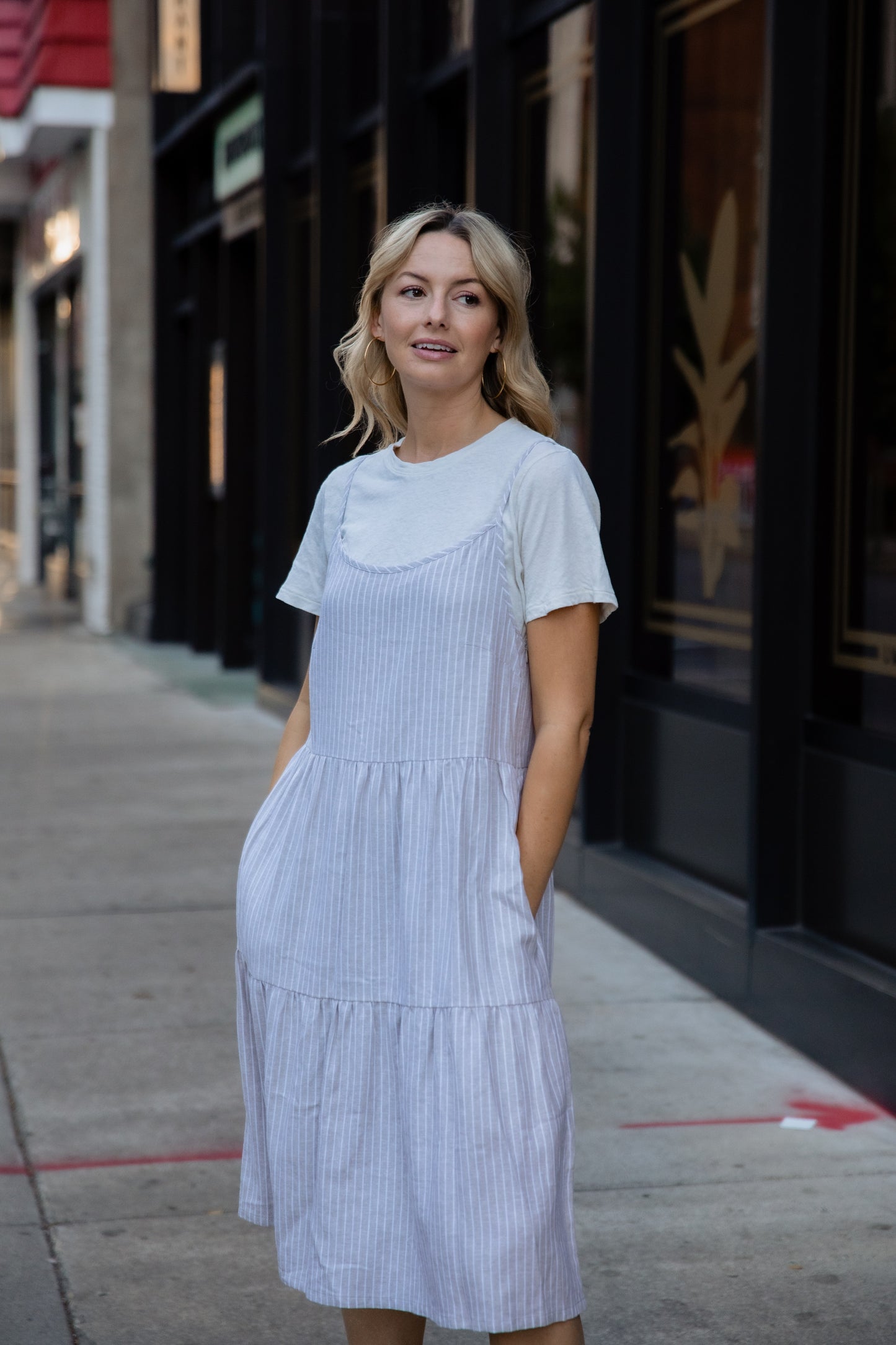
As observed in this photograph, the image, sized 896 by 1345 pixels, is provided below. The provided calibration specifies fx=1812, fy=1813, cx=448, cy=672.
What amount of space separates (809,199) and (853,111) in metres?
0.26

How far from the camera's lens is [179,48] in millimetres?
14961

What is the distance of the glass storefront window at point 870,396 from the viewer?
486 cm

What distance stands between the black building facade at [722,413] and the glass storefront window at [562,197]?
17 millimetres

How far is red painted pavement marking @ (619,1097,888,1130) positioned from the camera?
4.34m

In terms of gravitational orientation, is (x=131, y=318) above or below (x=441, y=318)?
above

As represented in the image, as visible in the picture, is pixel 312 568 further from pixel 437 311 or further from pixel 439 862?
pixel 439 862

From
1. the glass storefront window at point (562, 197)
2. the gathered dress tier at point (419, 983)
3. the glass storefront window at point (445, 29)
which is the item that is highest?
the glass storefront window at point (445, 29)

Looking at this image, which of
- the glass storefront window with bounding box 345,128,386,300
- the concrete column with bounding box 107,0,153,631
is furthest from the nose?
the concrete column with bounding box 107,0,153,631

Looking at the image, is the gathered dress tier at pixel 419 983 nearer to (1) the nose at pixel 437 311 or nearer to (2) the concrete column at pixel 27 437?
(1) the nose at pixel 437 311

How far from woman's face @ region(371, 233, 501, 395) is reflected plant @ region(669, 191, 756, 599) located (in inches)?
127

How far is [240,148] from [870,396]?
28.0 ft

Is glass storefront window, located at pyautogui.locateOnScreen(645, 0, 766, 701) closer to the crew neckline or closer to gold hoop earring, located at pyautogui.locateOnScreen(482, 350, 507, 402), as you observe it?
gold hoop earring, located at pyautogui.locateOnScreen(482, 350, 507, 402)

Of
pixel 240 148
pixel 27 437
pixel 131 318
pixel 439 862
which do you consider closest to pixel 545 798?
pixel 439 862

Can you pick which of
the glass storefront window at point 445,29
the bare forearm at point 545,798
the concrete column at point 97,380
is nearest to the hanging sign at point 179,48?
the concrete column at point 97,380
